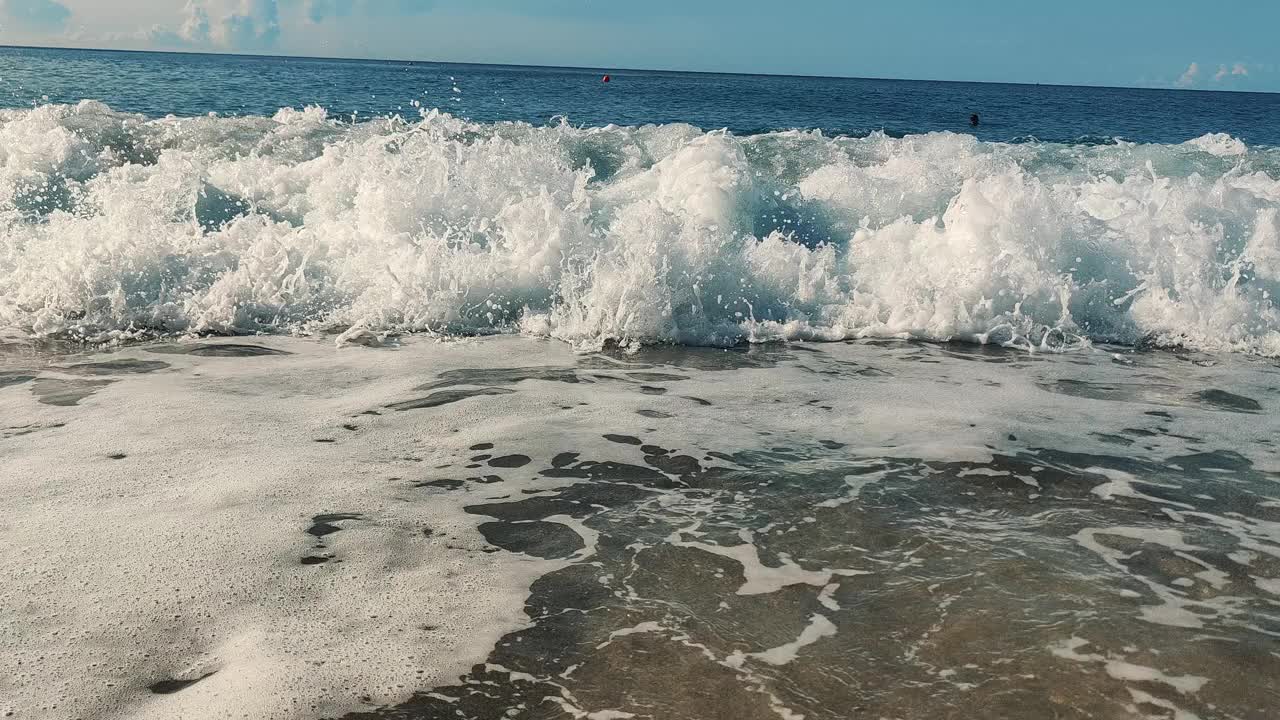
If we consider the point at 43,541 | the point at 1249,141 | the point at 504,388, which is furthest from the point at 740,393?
the point at 1249,141

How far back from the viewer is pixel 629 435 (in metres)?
4.80

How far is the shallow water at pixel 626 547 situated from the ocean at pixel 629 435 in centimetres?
2

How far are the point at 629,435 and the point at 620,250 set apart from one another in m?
3.20

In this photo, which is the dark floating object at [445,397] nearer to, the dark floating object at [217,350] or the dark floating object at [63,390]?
the dark floating object at [217,350]

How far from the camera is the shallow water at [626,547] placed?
2719 mm

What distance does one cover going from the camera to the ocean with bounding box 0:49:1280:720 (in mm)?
2814

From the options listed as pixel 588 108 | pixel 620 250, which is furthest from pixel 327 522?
pixel 588 108

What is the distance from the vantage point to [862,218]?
9.38 metres

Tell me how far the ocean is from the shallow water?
0.06 feet

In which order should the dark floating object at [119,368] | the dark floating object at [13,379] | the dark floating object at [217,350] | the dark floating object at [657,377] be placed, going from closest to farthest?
the dark floating object at [13,379]
the dark floating object at [119,368]
the dark floating object at [657,377]
the dark floating object at [217,350]

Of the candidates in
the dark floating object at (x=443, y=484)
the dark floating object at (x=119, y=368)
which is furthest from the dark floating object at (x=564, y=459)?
the dark floating object at (x=119, y=368)

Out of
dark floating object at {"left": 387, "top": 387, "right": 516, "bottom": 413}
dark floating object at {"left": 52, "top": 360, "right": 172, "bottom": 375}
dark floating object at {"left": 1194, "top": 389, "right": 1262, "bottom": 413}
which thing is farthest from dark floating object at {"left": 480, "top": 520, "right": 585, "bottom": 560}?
dark floating object at {"left": 1194, "top": 389, "right": 1262, "bottom": 413}

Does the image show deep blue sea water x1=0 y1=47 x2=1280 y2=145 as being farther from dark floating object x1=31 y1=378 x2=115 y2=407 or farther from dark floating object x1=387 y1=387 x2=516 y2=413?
dark floating object x1=31 y1=378 x2=115 y2=407

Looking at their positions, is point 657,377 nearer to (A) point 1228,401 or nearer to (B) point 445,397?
(B) point 445,397
